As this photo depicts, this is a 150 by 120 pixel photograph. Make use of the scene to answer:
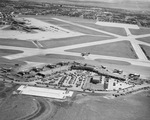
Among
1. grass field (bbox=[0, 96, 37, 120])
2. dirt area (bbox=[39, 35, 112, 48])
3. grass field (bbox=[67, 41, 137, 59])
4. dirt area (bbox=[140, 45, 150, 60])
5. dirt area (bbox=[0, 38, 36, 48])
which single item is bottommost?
dirt area (bbox=[140, 45, 150, 60])

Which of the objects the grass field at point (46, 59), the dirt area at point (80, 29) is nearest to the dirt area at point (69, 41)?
the dirt area at point (80, 29)

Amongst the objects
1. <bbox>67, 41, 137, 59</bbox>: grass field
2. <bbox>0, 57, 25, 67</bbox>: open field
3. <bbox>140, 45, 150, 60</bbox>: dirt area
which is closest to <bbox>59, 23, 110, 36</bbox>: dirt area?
<bbox>67, 41, 137, 59</bbox>: grass field

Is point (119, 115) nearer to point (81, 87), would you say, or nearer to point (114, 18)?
point (81, 87)

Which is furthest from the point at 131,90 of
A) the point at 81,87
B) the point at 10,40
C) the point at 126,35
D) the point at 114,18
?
the point at 114,18

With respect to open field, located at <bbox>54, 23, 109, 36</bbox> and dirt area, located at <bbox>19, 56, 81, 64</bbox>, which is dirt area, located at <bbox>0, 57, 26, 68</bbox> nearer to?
dirt area, located at <bbox>19, 56, 81, 64</bbox>

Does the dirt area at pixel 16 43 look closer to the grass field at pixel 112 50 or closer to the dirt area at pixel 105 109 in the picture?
the grass field at pixel 112 50

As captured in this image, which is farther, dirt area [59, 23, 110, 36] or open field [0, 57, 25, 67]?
dirt area [59, 23, 110, 36]

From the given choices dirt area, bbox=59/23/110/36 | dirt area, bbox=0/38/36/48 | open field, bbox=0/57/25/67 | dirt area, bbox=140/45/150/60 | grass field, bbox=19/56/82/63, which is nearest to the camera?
open field, bbox=0/57/25/67

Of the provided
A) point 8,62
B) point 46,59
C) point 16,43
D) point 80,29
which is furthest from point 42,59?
point 80,29
